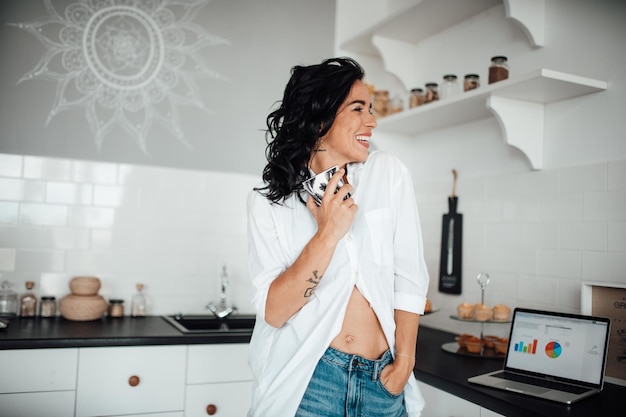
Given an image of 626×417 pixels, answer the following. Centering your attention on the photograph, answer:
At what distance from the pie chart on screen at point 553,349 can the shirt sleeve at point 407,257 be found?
599 mm

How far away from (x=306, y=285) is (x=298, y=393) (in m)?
0.27

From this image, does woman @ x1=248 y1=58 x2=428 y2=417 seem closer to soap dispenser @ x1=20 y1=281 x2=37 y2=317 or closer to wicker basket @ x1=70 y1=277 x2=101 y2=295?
wicker basket @ x1=70 y1=277 x2=101 y2=295

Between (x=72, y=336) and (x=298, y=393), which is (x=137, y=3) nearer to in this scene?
(x=72, y=336)

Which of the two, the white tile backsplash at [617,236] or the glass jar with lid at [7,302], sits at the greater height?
the white tile backsplash at [617,236]

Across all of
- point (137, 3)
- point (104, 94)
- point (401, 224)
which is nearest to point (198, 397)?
point (401, 224)

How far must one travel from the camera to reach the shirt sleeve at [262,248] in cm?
158

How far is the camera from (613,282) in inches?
78.2

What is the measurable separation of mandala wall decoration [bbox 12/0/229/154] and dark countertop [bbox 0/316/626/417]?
91cm

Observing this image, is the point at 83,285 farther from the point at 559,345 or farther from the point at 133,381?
the point at 559,345

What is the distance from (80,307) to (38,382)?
0.48m

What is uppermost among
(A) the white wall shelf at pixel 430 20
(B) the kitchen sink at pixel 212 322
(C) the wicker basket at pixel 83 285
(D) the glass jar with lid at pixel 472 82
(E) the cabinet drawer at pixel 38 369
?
(A) the white wall shelf at pixel 430 20

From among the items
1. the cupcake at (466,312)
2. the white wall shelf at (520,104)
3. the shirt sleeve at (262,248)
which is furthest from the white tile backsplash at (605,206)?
the shirt sleeve at (262,248)

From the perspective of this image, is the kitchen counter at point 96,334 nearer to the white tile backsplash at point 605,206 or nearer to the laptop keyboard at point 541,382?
the laptop keyboard at point 541,382

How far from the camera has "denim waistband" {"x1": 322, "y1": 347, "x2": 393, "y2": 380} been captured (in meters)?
1.49
